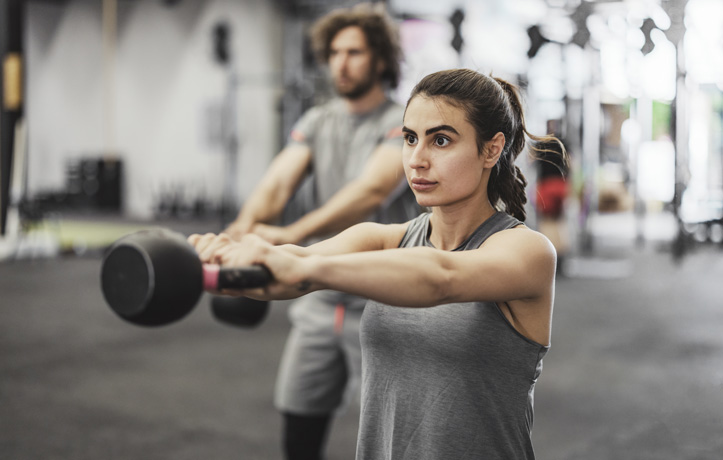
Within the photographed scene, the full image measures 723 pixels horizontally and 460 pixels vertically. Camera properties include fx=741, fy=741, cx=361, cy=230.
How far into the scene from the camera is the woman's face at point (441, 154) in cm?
102

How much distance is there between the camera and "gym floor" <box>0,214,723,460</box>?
299 centimetres

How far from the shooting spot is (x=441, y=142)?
1.03 metres

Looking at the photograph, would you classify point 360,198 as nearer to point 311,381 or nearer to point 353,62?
point 353,62

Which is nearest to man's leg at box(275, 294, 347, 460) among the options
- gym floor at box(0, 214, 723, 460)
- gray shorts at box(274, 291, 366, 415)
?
gray shorts at box(274, 291, 366, 415)

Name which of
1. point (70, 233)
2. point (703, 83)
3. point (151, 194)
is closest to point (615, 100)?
point (703, 83)

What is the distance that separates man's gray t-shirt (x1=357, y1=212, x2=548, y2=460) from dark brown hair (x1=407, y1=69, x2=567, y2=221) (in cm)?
6

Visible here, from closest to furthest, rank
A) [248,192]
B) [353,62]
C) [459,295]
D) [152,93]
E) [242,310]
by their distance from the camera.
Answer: [459,295] < [242,310] < [353,62] < [248,192] < [152,93]

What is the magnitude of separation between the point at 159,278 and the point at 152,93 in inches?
519

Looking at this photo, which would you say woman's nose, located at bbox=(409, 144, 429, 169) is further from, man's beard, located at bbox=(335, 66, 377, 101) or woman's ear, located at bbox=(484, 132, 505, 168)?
man's beard, located at bbox=(335, 66, 377, 101)

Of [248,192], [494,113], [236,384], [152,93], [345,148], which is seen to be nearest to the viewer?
[494,113]

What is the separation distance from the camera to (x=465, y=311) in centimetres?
107

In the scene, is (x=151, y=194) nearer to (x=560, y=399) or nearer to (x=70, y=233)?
(x=70, y=233)

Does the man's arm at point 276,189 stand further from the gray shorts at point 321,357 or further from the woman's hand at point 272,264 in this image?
the woman's hand at point 272,264

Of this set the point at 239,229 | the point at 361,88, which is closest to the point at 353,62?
the point at 361,88
